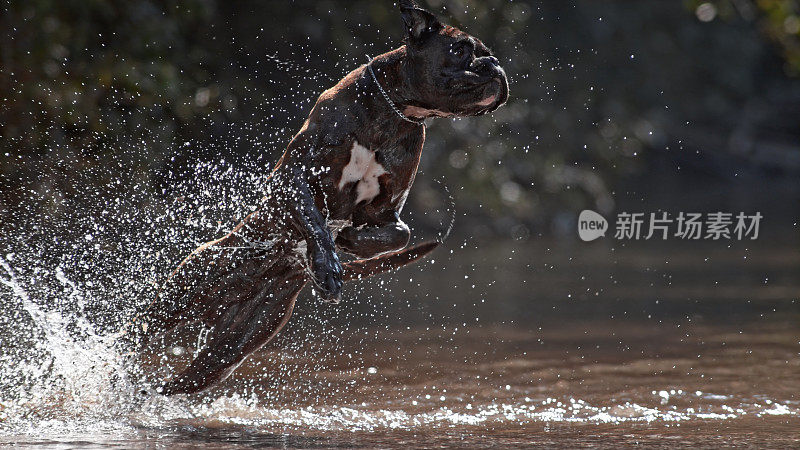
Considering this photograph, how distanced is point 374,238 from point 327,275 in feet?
1.40

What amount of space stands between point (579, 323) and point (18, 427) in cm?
490

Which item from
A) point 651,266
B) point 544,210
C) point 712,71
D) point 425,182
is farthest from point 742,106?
point 651,266

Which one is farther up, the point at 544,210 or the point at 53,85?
the point at 544,210

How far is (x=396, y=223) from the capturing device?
5316mm

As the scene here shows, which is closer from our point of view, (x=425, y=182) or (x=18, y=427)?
(x=18, y=427)

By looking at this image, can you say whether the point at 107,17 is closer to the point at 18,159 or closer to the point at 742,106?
the point at 18,159

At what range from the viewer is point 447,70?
4.98 m

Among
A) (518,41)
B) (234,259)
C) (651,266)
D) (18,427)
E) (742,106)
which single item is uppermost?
(742,106)

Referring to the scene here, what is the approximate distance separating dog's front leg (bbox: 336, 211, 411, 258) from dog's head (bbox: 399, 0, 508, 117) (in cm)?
58

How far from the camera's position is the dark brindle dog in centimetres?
498

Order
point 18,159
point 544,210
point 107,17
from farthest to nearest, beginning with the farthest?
point 544,210
point 107,17
point 18,159

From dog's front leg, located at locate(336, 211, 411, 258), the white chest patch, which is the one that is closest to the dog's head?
the white chest patch

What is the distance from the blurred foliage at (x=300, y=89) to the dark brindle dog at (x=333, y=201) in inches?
98.0

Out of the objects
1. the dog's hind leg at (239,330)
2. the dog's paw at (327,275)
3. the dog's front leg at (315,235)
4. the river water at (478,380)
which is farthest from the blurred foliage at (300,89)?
the dog's paw at (327,275)
